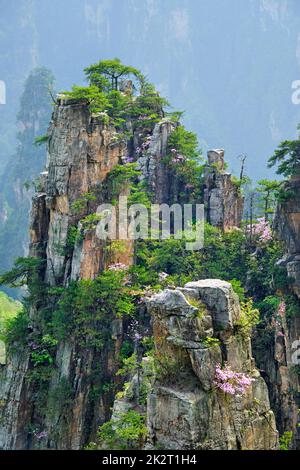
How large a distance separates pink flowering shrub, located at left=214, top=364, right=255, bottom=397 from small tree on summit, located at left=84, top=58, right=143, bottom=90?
59.0 feet

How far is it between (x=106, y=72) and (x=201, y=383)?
1883 centimetres

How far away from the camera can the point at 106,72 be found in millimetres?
28297

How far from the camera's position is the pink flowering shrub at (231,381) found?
12578 millimetres

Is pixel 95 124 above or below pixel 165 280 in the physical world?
above

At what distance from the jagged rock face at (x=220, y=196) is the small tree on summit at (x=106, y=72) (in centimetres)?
558

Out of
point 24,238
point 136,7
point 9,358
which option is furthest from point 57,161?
point 136,7

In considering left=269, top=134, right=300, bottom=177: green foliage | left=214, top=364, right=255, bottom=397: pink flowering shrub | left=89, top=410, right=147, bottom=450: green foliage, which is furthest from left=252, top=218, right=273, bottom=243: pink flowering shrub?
left=214, top=364, right=255, bottom=397: pink flowering shrub

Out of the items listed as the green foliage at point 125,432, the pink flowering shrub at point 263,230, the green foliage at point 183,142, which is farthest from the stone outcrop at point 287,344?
the green foliage at point 183,142

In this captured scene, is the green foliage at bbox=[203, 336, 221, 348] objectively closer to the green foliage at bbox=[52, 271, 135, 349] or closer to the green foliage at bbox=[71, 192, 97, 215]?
the green foliage at bbox=[52, 271, 135, 349]

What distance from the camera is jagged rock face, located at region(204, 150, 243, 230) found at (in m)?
25.4

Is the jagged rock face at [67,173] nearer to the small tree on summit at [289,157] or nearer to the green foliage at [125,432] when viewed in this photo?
the small tree on summit at [289,157]

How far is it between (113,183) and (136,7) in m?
74.7

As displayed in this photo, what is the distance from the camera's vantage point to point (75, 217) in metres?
22.2

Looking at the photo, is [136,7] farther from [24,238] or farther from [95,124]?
[95,124]
